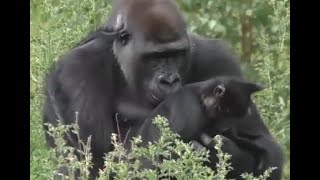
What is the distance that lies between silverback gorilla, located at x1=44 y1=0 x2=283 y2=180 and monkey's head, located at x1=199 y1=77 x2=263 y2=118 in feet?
0.29

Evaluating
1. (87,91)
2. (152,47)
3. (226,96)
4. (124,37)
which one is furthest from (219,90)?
(87,91)

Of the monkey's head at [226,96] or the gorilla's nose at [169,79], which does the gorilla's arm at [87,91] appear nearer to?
the gorilla's nose at [169,79]

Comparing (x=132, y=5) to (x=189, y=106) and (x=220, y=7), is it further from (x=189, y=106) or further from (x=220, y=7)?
(x=220, y=7)

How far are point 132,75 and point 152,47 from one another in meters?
0.18

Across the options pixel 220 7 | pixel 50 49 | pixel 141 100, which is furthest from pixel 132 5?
pixel 220 7

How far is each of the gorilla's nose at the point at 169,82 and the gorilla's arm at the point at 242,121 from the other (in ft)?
1.09

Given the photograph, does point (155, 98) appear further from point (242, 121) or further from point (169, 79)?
point (242, 121)

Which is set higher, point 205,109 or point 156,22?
point 156,22

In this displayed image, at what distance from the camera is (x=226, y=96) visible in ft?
13.5

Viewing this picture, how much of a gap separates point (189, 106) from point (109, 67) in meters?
0.42

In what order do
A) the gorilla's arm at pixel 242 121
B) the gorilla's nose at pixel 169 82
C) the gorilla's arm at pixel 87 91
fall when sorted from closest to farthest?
the gorilla's nose at pixel 169 82, the gorilla's arm at pixel 87 91, the gorilla's arm at pixel 242 121

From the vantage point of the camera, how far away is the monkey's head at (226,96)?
410 centimetres

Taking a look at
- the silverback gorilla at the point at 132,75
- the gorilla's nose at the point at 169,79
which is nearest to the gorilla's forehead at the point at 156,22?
the silverback gorilla at the point at 132,75

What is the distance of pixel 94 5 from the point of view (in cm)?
515
